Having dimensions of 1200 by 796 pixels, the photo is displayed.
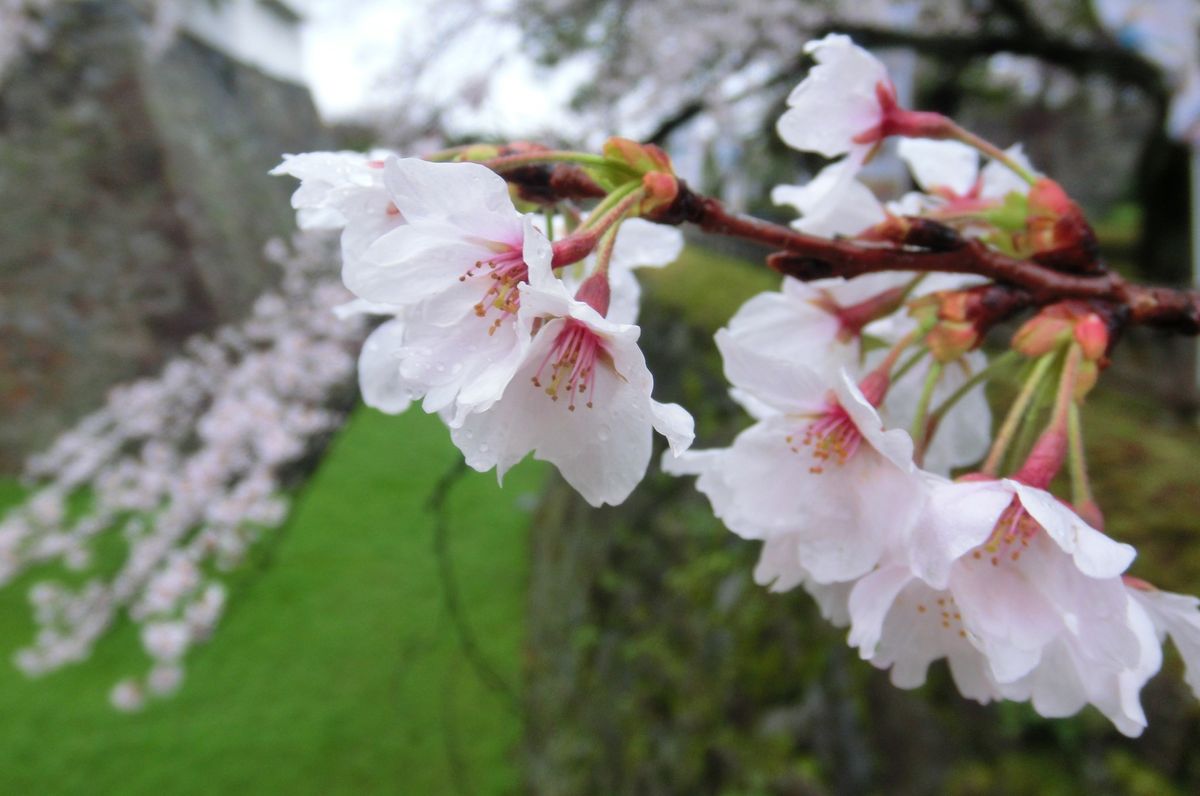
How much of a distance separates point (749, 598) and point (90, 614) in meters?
2.10

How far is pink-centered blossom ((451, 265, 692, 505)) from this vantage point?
29cm

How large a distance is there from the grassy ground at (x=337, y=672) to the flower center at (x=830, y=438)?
181 centimetres

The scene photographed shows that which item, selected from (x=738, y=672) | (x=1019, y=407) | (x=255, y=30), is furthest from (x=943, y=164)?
(x=255, y=30)

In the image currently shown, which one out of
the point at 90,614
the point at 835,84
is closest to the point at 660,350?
the point at 90,614

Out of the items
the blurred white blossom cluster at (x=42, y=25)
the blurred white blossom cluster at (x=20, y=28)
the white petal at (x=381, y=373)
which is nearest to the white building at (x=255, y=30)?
the blurred white blossom cluster at (x=42, y=25)

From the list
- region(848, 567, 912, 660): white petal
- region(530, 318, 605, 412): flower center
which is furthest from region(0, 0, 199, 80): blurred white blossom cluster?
region(848, 567, 912, 660): white petal

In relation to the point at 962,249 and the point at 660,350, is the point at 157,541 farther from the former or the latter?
the point at 962,249

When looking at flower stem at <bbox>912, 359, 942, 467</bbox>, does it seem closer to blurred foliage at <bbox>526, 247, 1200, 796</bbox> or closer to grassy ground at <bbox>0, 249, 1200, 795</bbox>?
blurred foliage at <bbox>526, 247, 1200, 796</bbox>

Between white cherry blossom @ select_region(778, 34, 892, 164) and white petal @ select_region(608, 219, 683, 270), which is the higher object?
white cherry blossom @ select_region(778, 34, 892, 164)

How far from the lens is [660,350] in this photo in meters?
2.64

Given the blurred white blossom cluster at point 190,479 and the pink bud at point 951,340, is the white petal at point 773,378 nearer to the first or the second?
the pink bud at point 951,340

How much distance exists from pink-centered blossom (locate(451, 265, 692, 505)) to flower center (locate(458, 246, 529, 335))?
0.8 inches

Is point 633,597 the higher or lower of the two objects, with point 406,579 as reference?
higher

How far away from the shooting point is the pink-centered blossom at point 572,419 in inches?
11.5
